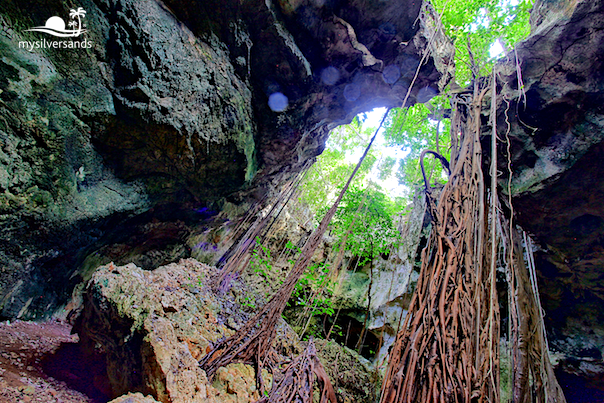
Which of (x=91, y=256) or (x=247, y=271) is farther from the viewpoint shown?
(x=247, y=271)

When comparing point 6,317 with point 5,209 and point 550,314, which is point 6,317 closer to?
point 5,209

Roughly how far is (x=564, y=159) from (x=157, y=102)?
429cm

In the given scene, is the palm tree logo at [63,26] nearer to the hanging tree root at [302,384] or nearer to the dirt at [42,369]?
the dirt at [42,369]

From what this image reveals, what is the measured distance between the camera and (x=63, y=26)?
6.23 feet

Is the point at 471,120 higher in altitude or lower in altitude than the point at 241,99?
lower

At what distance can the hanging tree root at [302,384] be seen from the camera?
168 centimetres

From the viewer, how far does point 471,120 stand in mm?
1671

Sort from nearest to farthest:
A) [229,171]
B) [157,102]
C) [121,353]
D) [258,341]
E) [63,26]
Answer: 1. [121,353]
2. [63,26]
3. [258,341]
4. [157,102]
5. [229,171]

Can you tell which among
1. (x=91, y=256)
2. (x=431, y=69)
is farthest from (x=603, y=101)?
(x=91, y=256)

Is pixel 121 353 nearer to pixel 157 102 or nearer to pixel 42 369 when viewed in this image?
pixel 42 369

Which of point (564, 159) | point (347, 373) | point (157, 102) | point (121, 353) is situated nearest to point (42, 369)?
point (121, 353)

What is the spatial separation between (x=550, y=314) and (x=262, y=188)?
476 cm

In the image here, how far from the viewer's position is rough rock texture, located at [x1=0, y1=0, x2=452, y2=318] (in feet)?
6.21

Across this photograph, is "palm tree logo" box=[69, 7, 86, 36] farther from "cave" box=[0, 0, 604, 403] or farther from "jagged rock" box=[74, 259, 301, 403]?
"jagged rock" box=[74, 259, 301, 403]
